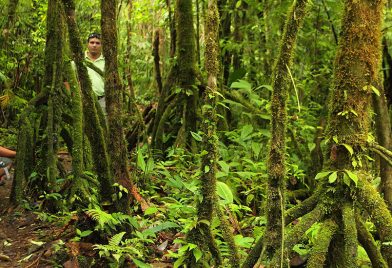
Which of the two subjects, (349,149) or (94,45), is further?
(94,45)

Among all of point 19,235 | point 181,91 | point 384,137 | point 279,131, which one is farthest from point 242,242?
point 181,91

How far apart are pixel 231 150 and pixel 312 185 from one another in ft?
3.49

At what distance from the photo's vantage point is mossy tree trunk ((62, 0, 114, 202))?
353 cm

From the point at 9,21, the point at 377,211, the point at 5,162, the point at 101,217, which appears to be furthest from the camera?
the point at 9,21

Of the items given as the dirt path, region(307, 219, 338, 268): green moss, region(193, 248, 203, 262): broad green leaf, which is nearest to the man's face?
the dirt path

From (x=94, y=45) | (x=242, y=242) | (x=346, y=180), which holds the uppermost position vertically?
(x=94, y=45)

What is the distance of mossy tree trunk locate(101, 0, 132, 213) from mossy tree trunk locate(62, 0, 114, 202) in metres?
0.08

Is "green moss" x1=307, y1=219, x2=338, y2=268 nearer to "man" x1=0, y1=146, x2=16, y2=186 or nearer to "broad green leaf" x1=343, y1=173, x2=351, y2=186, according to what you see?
"broad green leaf" x1=343, y1=173, x2=351, y2=186

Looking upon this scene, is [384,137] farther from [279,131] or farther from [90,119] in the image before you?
[90,119]

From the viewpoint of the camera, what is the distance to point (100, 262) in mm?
3365

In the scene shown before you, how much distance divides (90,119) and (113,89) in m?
0.36

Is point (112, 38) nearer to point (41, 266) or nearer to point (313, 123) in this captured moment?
point (41, 266)

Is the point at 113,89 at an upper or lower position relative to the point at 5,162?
upper

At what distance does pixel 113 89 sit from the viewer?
11.6 feet
